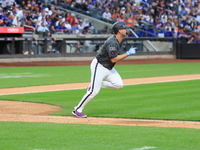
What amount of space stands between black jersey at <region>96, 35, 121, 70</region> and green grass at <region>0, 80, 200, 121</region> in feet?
3.63

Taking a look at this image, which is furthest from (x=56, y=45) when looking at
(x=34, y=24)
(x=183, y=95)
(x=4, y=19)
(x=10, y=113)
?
(x=10, y=113)

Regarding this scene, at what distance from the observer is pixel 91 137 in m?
6.10

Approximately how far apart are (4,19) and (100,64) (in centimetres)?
1951

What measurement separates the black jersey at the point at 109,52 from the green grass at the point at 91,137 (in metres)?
1.65

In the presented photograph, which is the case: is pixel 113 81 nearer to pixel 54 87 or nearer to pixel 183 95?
pixel 183 95

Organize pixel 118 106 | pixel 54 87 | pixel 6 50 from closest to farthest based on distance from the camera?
pixel 118 106
pixel 54 87
pixel 6 50

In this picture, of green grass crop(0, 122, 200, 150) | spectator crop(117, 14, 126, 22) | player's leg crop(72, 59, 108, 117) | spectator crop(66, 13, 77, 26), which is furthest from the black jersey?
spectator crop(117, 14, 126, 22)

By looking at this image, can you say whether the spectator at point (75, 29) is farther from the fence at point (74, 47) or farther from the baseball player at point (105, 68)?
the baseball player at point (105, 68)

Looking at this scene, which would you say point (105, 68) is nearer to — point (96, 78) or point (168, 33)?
point (96, 78)

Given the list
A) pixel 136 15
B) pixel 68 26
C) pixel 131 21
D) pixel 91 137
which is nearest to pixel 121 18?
pixel 131 21

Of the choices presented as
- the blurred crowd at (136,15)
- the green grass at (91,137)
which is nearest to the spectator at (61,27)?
the blurred crowd at (136,15)

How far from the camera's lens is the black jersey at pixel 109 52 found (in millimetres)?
8203

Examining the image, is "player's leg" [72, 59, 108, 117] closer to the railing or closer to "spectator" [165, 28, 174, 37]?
the railing

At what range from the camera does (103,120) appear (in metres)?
8.09
